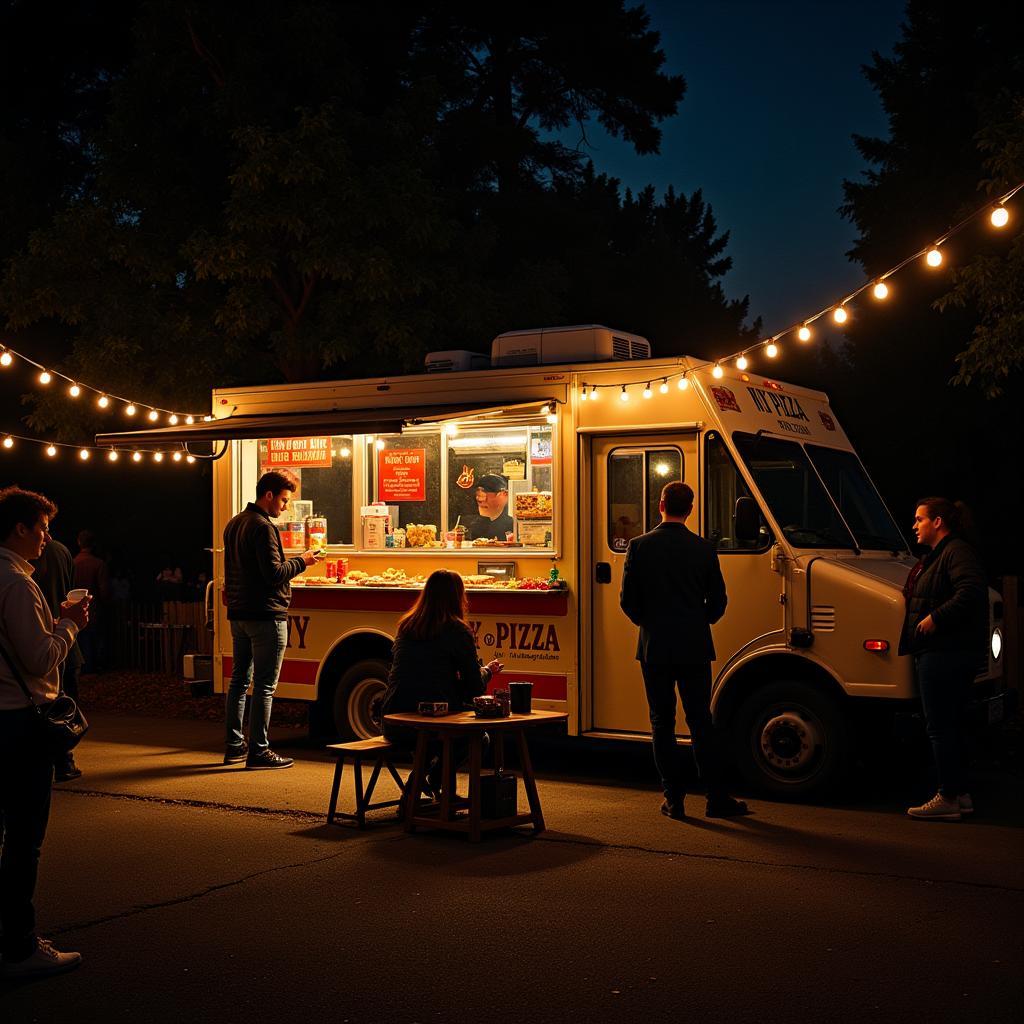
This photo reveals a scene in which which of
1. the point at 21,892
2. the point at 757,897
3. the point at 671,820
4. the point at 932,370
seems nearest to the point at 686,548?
the point at 671,820

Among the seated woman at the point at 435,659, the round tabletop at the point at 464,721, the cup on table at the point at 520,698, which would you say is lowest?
the round tabletop at the point at 464,721

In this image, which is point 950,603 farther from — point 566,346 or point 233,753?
point 233,753

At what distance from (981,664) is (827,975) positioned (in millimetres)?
3536

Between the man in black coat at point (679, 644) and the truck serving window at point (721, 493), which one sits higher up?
the truck serving window at point (721, 493)

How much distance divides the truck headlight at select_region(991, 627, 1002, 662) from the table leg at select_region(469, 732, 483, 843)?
3.77 m

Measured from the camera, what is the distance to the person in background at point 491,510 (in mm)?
10625

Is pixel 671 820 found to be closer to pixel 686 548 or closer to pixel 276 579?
pixel 686 548

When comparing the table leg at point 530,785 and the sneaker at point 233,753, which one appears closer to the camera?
the table leg at point 530,785

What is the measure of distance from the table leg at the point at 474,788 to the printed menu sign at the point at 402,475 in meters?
3.64

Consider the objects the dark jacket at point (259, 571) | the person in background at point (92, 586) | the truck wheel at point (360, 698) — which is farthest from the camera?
the person in background at point (92, 586)

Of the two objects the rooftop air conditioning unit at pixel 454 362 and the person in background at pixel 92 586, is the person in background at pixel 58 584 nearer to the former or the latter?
the rooftop air conditioning unit at pixel 454 362

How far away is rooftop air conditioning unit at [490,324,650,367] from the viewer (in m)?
10.2

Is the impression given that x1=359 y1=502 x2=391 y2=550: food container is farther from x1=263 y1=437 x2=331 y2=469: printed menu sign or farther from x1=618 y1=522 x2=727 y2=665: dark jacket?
x1=618 y1=522 x2=727 y2=665: dark jacket

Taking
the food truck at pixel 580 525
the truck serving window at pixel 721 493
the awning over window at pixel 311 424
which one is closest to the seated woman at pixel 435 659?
the food truck at pixel 580 525
